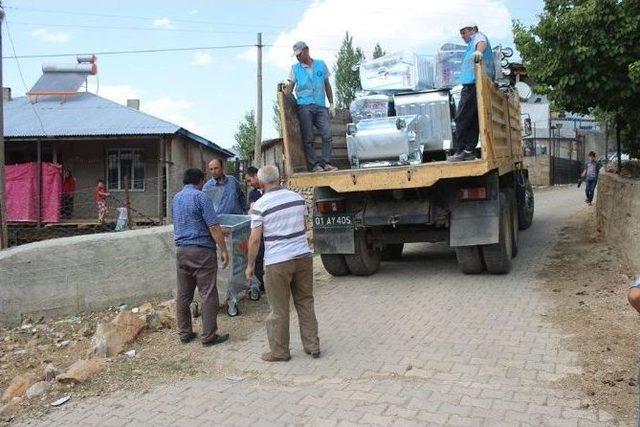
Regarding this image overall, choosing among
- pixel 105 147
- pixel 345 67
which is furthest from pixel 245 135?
pixel 105 147

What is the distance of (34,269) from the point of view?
7469 millimetres

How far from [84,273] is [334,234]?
124 inches

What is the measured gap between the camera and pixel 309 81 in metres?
7.52

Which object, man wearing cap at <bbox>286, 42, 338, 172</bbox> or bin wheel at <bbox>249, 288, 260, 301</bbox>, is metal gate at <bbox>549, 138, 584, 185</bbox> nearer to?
man wearing cap at <bbox>286, 42, 338, 172</bbox>

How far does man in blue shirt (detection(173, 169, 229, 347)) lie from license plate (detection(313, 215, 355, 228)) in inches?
94.2

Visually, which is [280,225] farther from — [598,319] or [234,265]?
[598,319]

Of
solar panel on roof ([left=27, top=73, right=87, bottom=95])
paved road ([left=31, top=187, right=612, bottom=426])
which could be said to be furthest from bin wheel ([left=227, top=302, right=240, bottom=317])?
solar panel on roof ([left=27, top=73, right=87, bottom=95])

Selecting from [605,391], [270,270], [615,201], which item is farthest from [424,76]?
[605,391]

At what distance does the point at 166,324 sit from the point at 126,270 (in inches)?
70.1

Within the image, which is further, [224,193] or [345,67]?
[345,67]

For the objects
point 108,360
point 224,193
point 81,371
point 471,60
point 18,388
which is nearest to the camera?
point 81,371

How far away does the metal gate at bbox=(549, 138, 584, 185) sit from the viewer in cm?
2734

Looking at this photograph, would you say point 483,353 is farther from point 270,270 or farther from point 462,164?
point 462,164

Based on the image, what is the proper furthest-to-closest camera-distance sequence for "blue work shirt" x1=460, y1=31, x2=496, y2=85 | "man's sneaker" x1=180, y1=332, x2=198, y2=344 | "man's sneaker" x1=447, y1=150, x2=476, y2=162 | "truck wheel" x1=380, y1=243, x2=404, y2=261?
1. "truck wheel" x1=380, y1=243, x2=404, y2=261
2. "man's sneaker" x1=447, y1=150, x2=476, y2=162
3. "blue work shirt" x1=460, y1=31, x2=496, y2=85
4. "man's sneaker" x1=180, y1=332, x2=198, y2=344
